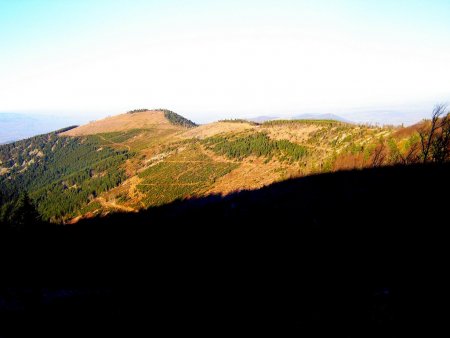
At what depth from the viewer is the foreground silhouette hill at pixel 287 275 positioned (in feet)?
32.7

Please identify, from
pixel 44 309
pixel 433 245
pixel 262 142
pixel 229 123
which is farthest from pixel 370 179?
pixel 229 123

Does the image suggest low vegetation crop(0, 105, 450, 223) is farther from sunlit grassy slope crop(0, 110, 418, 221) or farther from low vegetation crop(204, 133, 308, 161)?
sunlit grassy slope crop(0, 110, 418, 221)

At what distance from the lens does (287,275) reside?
53.6 ft

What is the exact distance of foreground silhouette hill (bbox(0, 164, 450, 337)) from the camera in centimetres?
997

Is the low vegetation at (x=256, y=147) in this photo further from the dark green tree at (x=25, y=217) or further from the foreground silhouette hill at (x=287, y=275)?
the dark green tree at (x=25, y=217)

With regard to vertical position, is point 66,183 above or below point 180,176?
below

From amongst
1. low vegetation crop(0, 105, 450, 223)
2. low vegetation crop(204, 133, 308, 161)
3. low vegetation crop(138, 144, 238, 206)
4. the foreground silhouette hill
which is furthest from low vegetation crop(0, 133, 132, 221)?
the foreground silhouette hill

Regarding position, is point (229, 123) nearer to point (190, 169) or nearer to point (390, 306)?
point (190, 169)

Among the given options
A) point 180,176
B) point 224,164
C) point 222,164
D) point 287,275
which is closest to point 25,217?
point 287,275

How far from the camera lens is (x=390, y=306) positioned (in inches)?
380

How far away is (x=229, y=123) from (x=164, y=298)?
16582 cm

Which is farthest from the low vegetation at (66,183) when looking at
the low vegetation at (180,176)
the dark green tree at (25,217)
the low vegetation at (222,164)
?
the low vegetation at (180,176)

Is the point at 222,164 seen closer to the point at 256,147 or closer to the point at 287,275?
the point at 256,147

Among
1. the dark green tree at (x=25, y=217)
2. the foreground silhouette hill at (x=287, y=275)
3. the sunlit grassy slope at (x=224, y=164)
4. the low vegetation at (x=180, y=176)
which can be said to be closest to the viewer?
the foreground silhouette hill at (x=287, y=275)
